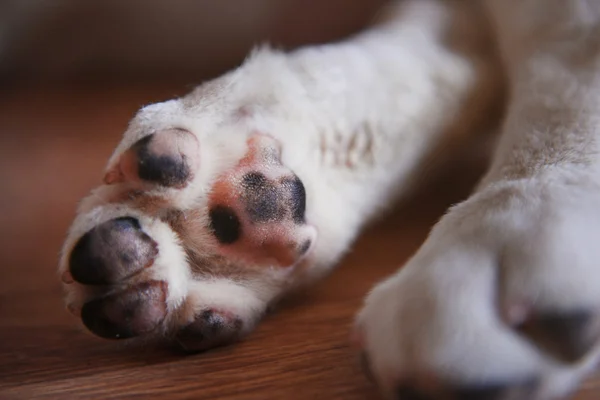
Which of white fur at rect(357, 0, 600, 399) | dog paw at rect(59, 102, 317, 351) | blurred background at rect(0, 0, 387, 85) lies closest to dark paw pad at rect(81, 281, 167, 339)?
dog paw at rect(59, 102, 317, 351)

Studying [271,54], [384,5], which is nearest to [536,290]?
[271,54]

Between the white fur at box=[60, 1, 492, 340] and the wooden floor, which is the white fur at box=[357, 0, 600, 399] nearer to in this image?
the wooden floor

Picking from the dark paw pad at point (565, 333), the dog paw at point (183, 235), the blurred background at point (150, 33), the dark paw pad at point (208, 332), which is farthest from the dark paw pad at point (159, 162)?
the blurred background at point (150, 33)

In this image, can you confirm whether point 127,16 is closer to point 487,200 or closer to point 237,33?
point 237,33

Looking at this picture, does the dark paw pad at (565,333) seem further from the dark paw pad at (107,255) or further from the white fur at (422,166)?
the dark paw pad at (107,255)

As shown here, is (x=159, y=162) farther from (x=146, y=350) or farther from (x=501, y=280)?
(x=501, y=280)
